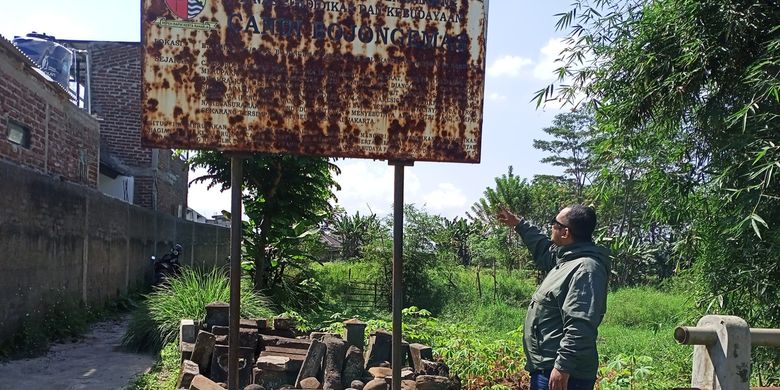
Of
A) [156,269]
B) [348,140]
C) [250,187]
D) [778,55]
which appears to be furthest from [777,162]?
[156,269]

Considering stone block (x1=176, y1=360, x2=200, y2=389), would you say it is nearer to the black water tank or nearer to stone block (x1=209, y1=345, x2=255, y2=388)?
stone block (x1=209, y1=345, x2=255, y2=388)

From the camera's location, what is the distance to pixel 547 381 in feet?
11.3

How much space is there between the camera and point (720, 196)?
5383 millimetres

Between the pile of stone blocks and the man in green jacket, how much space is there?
144 cm

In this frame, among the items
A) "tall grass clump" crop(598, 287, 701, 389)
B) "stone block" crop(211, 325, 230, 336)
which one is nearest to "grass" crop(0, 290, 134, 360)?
"stone block" crop(211, 325, 230, 336)

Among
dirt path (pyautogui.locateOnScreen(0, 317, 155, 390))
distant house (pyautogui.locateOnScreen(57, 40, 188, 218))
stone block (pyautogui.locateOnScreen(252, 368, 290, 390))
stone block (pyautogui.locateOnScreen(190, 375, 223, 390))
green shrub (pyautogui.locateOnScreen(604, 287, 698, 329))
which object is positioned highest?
distant house (pyautogui.locateOnScreen(57, 40, 188, 218))

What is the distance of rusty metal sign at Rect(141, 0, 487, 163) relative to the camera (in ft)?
12.1

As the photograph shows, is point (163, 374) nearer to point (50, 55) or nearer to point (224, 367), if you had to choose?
point (224, 367)

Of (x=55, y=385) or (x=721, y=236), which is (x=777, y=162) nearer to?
(x=721, y=236)

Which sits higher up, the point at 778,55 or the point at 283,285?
the point at 778,55

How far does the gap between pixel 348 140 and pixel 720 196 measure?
3337mm

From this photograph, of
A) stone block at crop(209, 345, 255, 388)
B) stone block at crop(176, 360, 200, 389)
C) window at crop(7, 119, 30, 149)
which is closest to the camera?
stone block at crop(176, 360, 200, 389)

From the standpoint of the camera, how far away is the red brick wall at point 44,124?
9148 millimetres

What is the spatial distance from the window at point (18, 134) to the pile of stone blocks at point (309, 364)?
18.0 ft
